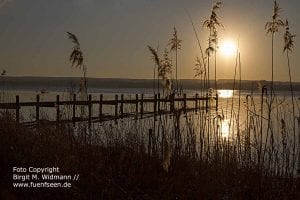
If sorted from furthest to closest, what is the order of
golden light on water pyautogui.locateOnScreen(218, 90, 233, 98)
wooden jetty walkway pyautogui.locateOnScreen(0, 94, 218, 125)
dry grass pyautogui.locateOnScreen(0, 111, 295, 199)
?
golden light on water pyautogui.locateOnScreen(218, 90, 233, 98), wooden jetty walkway pyautogui.locateOnScreen(0, 94, 218, 125), dry grass pyautogui.locateOnScreen(0, 111, 295, 199)

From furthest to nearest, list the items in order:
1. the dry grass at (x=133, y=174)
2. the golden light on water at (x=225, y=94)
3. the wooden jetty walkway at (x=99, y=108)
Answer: the golden light on water at (x=225, y=94)
the wooden jetty walkway at (x=99, y=108)
the dry grass at (x=133, y=174)

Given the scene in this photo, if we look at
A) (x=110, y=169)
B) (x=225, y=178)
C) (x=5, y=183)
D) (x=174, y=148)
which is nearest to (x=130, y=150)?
(x=174, y=148)

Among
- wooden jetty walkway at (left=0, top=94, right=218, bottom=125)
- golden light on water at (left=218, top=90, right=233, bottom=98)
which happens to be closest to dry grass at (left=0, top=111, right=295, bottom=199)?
wooden jetty walkway at (left=0, top=94, right=218, bottom=125)

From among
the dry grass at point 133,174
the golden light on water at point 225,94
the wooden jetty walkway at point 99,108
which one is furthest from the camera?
the golden light on water at point 225,94

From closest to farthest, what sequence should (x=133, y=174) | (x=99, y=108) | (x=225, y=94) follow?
(x=133, y=174) → (x=99, y=108) → (x=225, y=94)

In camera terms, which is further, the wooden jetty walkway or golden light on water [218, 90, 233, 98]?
golden light on water [218, 90, 233, 98]

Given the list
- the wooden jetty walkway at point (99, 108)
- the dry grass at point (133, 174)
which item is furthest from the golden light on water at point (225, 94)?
the dry grass at point (133, 174)

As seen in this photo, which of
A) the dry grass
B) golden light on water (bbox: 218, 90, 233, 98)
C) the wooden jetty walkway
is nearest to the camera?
the dry grass

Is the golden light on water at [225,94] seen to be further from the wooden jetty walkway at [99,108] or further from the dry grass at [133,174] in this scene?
the dry grass at [133,174]

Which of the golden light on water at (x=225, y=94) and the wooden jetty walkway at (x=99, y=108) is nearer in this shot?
the wooden jetty walkway at (x=99, y=108)

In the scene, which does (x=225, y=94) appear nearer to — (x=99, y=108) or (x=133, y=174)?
(x=99, y=108)

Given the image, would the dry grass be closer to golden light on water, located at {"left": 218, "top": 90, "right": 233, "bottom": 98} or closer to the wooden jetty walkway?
the wooden jetty walkway

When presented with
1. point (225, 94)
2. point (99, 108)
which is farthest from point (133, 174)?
point (225, 94)

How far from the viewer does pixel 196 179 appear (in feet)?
20.9
